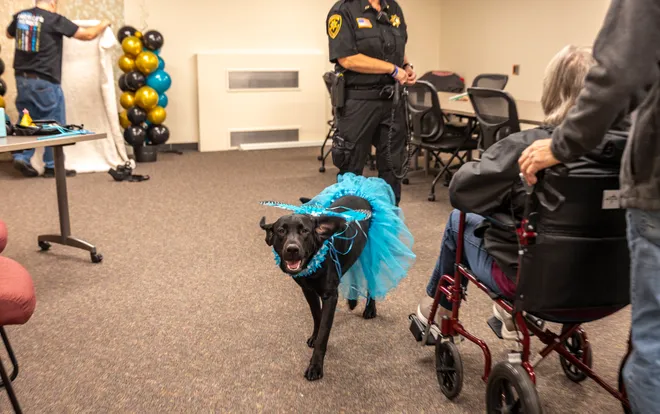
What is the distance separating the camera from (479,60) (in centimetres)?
754

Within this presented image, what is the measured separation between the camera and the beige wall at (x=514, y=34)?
597cm

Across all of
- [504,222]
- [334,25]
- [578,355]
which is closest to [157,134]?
[334,25]

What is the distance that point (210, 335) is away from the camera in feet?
8.22

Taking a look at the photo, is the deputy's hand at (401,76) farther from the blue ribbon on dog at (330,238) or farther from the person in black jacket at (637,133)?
the person in black jacket at (637,133)

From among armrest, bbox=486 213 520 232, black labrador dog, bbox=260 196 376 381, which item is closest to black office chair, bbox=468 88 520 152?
black labrador dog, bbox=260 196 376 381

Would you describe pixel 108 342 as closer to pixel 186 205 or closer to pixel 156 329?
pixel 156 329

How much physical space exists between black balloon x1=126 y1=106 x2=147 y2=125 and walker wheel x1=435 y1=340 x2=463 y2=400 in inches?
201

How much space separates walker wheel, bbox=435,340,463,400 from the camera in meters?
1.94

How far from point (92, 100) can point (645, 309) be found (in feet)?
18.8

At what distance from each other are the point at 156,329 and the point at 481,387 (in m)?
1.37

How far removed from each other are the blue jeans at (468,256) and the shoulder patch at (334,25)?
66.1 inches

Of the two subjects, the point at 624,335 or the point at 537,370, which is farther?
the point at 624,335

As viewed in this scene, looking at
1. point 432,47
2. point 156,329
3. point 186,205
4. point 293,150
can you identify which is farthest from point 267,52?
point 156,329

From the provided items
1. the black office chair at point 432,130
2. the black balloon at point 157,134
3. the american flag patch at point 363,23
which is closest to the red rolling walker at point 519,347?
the american flag patch at point 363,23
